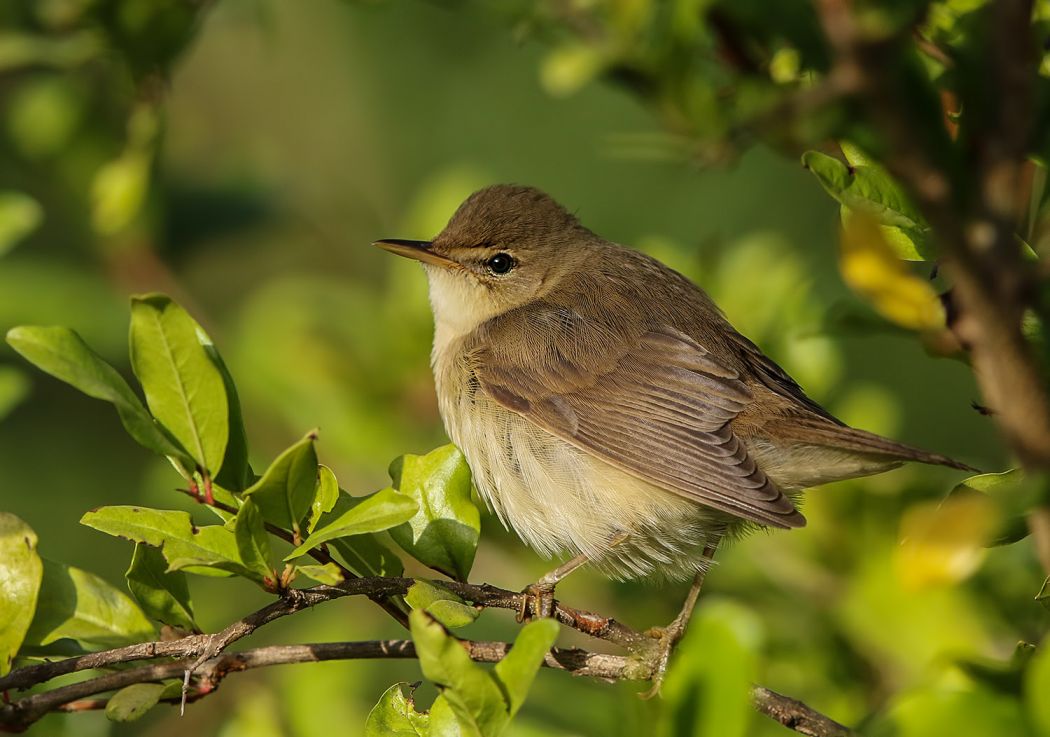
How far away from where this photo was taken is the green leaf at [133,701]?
195cm

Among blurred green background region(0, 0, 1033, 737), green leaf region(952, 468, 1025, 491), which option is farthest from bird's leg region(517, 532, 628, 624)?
green leaf region(952, 468, 1025, 491)

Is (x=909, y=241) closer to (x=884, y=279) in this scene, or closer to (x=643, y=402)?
(x=884, y=279)

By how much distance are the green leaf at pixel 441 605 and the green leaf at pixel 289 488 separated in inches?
8.9

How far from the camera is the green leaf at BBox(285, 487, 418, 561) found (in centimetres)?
181

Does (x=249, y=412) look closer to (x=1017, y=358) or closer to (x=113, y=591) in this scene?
(x=113, y=591)

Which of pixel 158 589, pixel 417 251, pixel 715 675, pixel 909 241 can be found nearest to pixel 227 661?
pixel 158 589

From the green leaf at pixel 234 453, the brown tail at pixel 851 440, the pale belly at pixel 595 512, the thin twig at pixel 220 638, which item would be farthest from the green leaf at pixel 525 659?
the pale belly at pixel 595 512

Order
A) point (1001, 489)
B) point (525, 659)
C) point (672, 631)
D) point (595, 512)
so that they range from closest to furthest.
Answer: point (525, 659), point (1001, 489), point (672, 631), point (595, 512)

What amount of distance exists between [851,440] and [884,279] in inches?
48.3

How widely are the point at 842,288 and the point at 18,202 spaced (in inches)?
129

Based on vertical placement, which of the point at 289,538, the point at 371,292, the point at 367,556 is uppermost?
the point at 289,538

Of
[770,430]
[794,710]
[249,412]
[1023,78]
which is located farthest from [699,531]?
[1023,78]

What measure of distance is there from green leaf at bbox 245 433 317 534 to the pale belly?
139 centimetres

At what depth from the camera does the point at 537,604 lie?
113 inches
